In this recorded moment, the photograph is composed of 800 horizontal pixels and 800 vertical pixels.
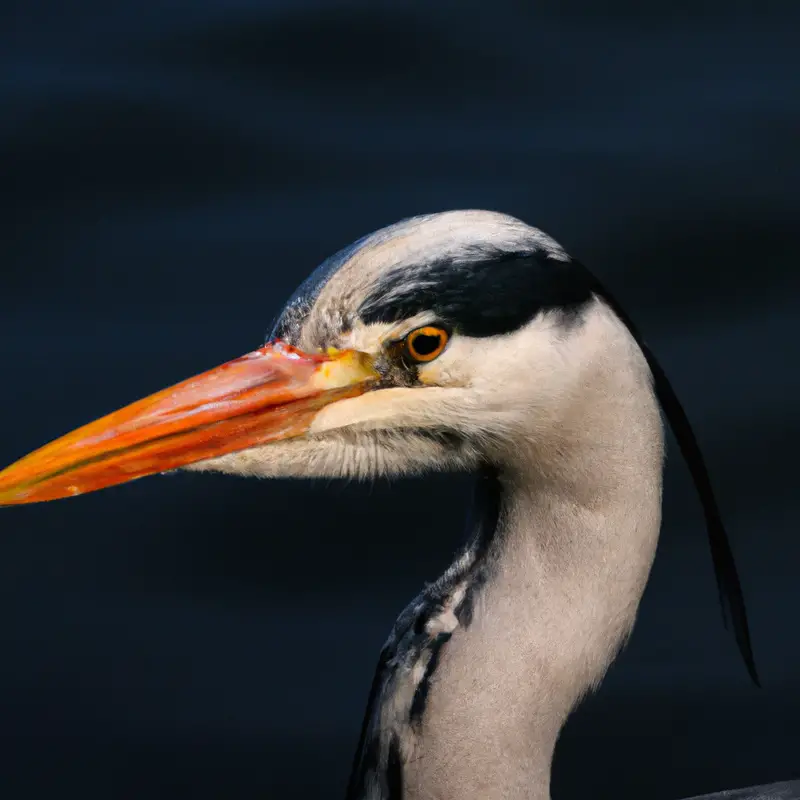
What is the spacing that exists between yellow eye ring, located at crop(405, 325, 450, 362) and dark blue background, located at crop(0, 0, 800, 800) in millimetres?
1620

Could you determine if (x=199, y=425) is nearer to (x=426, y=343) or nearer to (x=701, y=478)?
(x=426, y=343)

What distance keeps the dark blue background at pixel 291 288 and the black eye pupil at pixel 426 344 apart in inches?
63.9

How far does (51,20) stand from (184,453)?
3.27 m

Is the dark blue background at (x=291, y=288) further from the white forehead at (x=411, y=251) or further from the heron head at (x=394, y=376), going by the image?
the white forehead at (x=411, y=251)

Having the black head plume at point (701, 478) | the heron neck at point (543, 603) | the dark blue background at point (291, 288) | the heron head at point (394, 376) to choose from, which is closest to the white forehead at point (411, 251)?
the heron head at point (394, 376)

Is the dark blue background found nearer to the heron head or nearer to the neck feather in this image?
the neck feather

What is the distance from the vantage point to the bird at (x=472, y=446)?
2189 mm

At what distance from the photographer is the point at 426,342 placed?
2.20 m

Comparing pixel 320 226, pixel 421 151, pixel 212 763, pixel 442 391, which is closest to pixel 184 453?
pixel 442 391

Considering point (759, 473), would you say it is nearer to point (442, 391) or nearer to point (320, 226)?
point (320, 226)

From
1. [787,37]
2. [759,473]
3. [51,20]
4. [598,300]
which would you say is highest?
[51,20]

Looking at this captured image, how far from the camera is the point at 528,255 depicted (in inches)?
86.6

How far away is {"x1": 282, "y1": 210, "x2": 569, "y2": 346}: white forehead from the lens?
218 centimetres

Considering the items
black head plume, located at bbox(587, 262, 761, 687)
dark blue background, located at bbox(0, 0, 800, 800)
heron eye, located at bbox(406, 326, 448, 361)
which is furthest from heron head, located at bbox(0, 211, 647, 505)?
dark blue background, located at bbox(0, 0, 800, 800)
